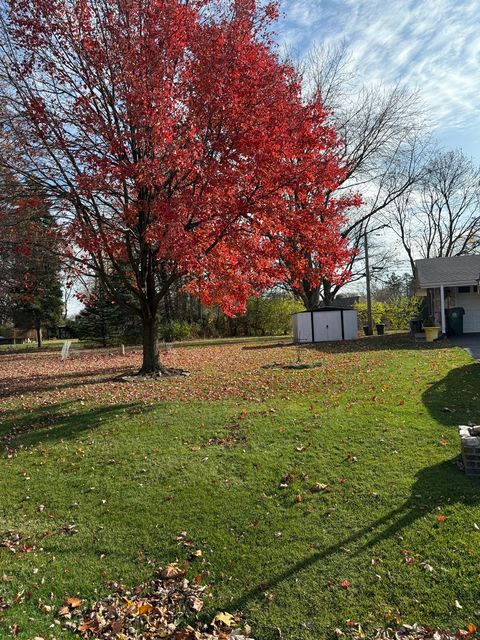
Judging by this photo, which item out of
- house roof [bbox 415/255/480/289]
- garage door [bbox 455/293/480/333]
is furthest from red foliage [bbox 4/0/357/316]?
garage door [bbox 455/293/480/333]

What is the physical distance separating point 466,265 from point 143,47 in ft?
55.1

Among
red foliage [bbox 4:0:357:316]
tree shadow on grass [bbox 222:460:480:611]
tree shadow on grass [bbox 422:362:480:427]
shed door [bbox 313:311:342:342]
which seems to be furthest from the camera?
shed door [bbox 313:311:342:342]

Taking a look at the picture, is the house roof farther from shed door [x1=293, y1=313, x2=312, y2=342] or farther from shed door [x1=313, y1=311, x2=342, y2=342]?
shed door [x1=293, y1=313, x2=312, y2=342]

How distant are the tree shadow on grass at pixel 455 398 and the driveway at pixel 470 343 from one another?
2.94 m

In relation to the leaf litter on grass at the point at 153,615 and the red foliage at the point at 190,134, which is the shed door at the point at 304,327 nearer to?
the red foliage at the point at 190,134

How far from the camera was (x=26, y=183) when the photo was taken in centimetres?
1086

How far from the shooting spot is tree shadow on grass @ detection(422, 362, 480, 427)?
21.0 feet

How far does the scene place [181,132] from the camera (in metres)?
9.06

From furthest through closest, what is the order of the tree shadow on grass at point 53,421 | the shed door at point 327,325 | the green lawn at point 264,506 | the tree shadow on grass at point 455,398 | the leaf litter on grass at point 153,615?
the shed door at point 327,325 < the tree shadow on grass at point 53,421 < the tree shadow on grass at point 455,398 < the green lawn at point 264,506 < the leaf litter on grass at point 153,615

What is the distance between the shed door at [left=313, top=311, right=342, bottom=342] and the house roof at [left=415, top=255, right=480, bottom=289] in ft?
15.2

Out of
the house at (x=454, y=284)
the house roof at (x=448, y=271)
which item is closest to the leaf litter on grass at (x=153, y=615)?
the house at (x=454, y=284)

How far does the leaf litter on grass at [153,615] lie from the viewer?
3.04 metres

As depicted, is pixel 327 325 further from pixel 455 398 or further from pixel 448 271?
pixel 455 398

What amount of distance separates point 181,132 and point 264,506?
7.16 metres
